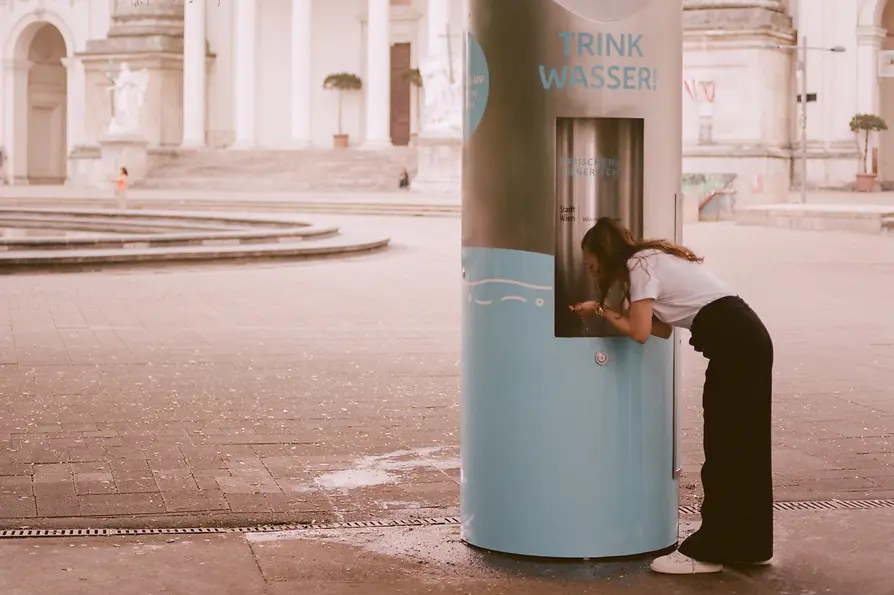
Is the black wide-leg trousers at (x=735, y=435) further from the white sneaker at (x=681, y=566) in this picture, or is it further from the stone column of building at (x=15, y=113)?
the stone column of building at (x=15, y=113)

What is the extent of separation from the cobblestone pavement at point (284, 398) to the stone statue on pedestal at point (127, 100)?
35801mm

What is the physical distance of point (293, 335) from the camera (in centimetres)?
1237

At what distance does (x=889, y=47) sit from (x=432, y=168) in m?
19.3

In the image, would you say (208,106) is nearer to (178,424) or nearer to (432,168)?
(432,168)

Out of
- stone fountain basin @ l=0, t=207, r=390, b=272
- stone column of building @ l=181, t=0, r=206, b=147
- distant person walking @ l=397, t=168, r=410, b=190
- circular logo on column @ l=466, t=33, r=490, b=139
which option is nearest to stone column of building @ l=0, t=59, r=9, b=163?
stone column of building @ l=181, t=0, r=206, b=147

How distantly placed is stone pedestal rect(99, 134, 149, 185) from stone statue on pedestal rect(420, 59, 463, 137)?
41.4ft

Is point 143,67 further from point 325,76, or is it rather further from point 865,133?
point 865,133

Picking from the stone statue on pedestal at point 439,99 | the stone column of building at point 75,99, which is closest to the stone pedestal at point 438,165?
the stone statue on pedestal at point 439,99

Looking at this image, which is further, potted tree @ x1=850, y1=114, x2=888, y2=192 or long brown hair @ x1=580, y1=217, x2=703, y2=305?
potted tree @ x1=850, y1=114, x2=888, y2=192

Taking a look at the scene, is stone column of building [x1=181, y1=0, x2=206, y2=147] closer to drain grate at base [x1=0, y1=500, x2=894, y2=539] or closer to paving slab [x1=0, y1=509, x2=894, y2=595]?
drain grate at base [x1=0, y1=500, x2=894, y2=539]

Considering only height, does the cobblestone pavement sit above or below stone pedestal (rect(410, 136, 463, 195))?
below

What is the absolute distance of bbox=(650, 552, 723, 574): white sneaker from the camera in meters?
5.09

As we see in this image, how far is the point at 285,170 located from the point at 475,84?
153 ft

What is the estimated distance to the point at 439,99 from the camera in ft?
150
